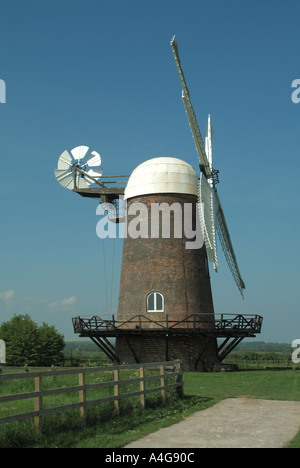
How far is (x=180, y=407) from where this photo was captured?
12.4 m

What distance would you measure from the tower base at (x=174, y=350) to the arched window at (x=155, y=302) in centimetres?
125

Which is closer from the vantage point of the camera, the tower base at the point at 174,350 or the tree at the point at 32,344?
the tower base at the point at 174,350

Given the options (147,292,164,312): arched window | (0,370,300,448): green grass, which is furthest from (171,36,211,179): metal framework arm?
(0,370,300,448): green grass

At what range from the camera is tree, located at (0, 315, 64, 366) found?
4375 cm

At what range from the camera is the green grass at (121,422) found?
8.17 m

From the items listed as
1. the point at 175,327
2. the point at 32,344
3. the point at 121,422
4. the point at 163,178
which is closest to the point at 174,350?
the point at 175,327

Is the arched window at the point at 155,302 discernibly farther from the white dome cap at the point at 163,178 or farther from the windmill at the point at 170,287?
the white dome cap at the point at 163,178

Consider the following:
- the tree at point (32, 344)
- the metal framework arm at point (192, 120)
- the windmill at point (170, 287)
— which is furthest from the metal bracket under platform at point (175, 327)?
the tree at point (32, 344)

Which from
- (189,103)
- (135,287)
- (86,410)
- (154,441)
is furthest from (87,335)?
(154,441)

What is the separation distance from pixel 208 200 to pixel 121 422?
56.6 ft

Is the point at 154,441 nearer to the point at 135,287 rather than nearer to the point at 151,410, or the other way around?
the point at 151,410

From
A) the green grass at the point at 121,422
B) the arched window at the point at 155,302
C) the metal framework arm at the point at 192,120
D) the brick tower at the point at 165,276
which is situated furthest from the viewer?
the arched window at the point at 155,302

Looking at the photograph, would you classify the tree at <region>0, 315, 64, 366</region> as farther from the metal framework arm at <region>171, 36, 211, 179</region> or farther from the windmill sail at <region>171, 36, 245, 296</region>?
the metal framework arm at <region>171, 36, 211, 179</region>
